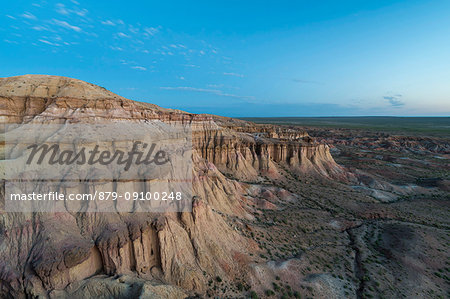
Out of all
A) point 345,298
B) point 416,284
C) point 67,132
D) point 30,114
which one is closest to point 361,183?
point 416,284

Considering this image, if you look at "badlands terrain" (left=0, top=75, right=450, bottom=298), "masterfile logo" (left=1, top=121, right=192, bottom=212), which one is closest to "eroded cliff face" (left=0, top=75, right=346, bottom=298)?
"badlands terrain" (left=0, top=75, right=450, bottom=298)

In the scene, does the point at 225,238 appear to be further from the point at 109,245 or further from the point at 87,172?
the point at 87,172

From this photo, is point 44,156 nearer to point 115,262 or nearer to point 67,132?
point 67,132

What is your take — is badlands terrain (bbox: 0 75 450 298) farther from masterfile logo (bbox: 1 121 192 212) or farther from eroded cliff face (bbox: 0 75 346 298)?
masterfile logo (bbox: 1 121 192 212)

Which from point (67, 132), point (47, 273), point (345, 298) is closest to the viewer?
point (47, 273)

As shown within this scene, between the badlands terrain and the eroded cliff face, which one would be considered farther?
the badlands terrain

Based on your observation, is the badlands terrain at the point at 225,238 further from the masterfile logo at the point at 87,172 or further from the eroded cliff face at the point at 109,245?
the masterfile logo at the point at 87,172

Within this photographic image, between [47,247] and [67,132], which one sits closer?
[47,247]

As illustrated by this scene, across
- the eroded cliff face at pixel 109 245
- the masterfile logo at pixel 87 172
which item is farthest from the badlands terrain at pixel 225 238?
the masterfile logo at pixel 87 172
